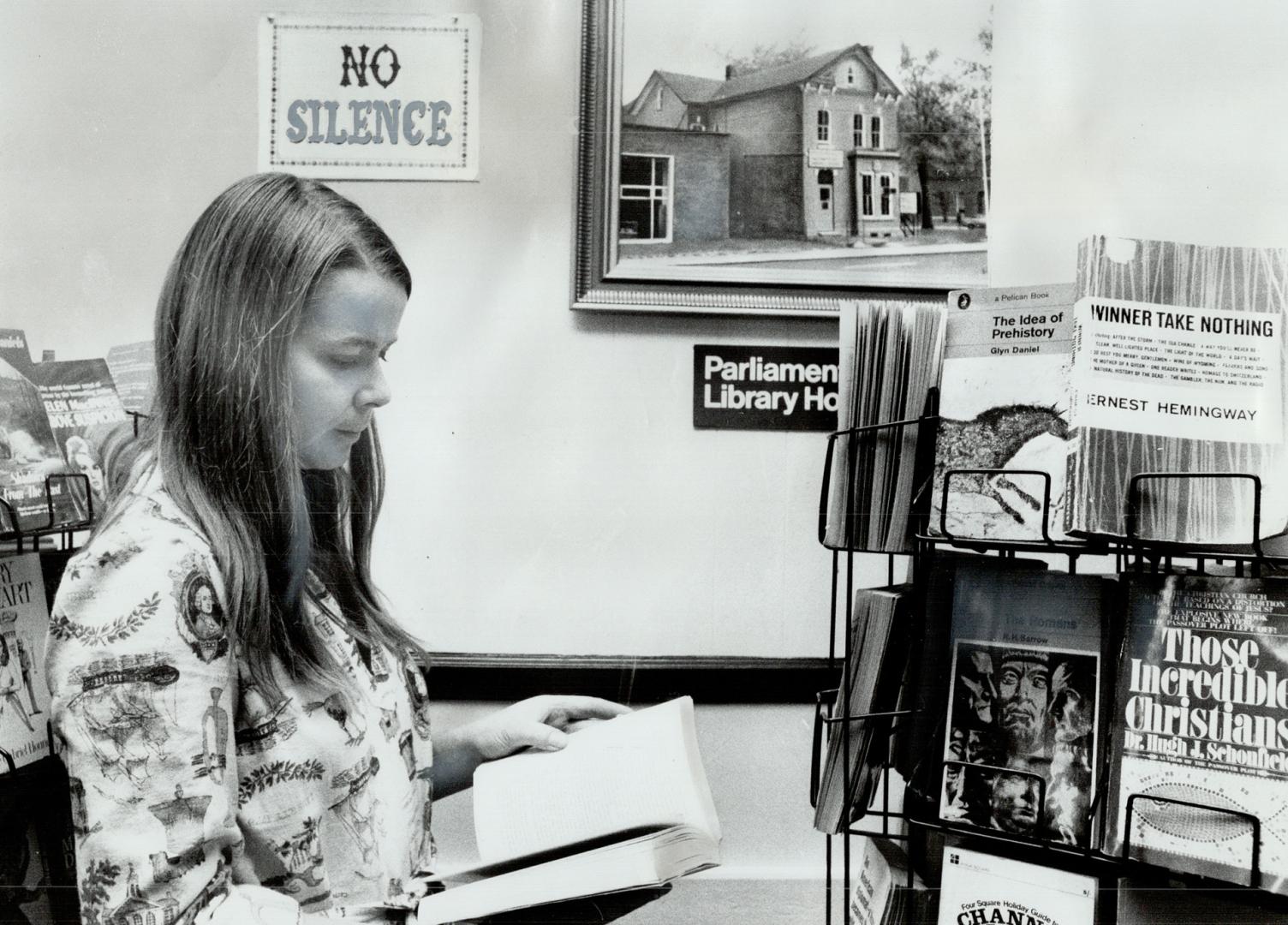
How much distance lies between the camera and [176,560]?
0.78 meters

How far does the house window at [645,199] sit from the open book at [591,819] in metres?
0.53

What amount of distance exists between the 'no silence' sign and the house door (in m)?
0.14

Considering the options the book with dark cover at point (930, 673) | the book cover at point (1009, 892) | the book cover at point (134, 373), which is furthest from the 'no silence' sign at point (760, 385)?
the book cover at point (134, 373)

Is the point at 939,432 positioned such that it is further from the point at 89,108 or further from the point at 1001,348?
the point at 89,108

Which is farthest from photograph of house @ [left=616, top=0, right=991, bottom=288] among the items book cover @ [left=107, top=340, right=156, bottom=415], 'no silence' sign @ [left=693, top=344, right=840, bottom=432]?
book cover @ [left=107, top=340, right=156, bottom=415]

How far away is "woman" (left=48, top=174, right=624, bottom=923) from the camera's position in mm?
751

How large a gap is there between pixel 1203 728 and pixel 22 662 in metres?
1.19

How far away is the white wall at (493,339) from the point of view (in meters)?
1.09

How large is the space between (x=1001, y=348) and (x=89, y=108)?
104cm

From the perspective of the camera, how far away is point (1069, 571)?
997 millimetres

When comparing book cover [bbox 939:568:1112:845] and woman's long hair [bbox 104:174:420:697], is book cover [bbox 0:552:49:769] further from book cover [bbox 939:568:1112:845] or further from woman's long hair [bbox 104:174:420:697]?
book cover [bbox 939:568:1112:845]

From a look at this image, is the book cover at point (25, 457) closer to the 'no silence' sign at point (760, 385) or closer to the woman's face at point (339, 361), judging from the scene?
the woman's face at point (339, 361)

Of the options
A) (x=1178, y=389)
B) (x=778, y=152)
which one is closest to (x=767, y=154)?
(x=778, y=152)

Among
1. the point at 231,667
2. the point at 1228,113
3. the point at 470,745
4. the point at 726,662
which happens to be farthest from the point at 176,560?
the point at 1228,113
